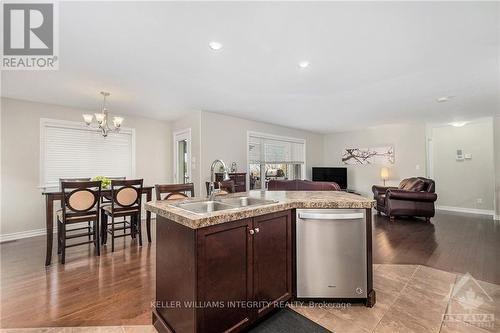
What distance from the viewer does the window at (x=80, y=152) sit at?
4.02 m

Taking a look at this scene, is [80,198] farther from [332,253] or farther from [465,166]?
[465,166]

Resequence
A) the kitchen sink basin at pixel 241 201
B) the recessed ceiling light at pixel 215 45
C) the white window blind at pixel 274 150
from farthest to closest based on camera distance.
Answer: the white window blind at pixel 274 150 < the recessed ceiling light at pixel 215 45 < the kitchen sink basin at pixel 241 201

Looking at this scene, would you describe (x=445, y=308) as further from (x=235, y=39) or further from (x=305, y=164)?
(x=305, y=164)

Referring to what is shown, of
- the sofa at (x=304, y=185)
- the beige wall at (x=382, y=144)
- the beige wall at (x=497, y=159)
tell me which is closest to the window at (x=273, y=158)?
the sofa at (x=304, y=185)

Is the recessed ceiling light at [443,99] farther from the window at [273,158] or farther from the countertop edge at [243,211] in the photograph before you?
the window at [273,158]

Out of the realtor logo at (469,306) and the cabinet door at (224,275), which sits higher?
the cabinet door at (224,275)

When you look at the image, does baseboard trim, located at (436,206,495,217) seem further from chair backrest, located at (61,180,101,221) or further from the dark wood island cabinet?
chair backrest, located at (61,180,101,221)

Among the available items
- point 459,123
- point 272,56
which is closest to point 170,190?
point 272,56

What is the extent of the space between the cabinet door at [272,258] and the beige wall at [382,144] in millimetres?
5962

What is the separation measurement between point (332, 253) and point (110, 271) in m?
2.42

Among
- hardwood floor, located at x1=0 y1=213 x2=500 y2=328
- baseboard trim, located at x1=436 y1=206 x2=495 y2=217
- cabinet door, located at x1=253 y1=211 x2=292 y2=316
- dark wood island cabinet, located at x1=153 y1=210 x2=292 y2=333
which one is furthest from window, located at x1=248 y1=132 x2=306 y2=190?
baseboard trim, located at x1=436 y1=206 x2=495 y2=217

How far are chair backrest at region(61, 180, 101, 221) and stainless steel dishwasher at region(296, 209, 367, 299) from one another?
2734 mm

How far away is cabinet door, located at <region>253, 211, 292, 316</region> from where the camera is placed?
63.0 inches

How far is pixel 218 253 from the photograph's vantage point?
1.37 meters
